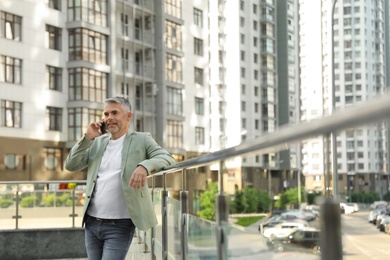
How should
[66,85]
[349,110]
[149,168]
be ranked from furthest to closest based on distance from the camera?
[66,85], [149,168], [349,110]

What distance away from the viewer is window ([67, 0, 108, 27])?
112ft

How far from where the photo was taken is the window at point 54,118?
33.2 meters

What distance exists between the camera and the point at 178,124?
41156 millimetres

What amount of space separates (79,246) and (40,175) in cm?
2200

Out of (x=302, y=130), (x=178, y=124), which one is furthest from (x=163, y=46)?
(x=302, y=130)

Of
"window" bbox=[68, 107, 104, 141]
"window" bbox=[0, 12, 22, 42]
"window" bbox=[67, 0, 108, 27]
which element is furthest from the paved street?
"window" bbox=[67, 0, 108, 27]

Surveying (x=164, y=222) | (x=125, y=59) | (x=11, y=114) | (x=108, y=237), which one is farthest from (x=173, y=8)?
(x=108, y=237)

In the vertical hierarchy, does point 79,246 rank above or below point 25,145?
below

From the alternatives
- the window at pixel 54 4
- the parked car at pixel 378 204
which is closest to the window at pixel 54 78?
the window at pixel 54 4

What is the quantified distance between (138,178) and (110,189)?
13.4 inches

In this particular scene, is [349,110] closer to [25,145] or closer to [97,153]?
[97,153]

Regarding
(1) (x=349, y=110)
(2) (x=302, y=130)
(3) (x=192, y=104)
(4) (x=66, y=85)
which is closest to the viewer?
(1) (x=349, y=110)

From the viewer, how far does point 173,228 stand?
12.9ft

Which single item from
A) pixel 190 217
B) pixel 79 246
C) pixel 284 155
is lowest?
pixel 79 246
